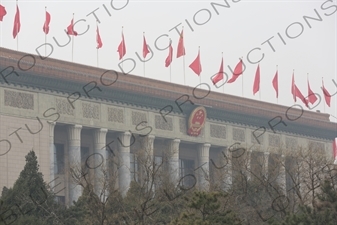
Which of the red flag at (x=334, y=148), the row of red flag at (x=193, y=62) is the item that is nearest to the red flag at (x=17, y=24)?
the row of red flag at (x=193, y=62)

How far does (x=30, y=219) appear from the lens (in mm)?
24797

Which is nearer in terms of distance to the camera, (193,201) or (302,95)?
(193,201)

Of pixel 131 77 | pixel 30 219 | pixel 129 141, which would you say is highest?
pixel 131 77

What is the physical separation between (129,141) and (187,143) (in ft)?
17.7

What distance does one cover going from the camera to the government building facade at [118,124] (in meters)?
40.5

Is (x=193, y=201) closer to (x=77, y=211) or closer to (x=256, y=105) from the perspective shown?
(x=77, y=211)

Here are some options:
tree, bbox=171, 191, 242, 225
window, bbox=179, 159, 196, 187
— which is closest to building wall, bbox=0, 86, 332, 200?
window, bbox=179, 159, 196, 187

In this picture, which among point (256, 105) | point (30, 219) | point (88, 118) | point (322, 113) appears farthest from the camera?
point (322, 113)

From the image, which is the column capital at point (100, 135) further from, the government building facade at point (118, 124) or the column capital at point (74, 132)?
the column capital at point (74, 132)

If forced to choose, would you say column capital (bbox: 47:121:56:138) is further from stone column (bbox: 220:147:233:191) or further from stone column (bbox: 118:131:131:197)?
stone column (bbox: 220:147:233:191)

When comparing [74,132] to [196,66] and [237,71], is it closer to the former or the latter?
[196,66]

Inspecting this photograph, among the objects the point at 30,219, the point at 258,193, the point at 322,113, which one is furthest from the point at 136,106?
the point at 30,219

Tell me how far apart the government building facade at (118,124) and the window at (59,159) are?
0.16 ft

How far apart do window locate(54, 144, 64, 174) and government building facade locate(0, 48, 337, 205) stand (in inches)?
1.9
